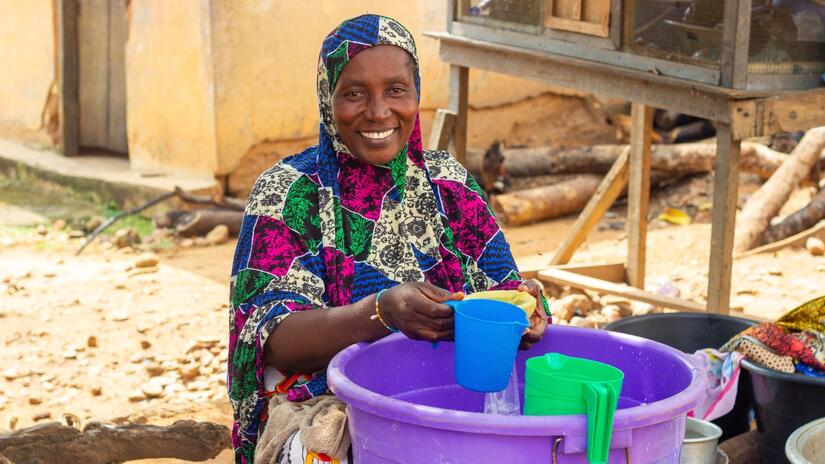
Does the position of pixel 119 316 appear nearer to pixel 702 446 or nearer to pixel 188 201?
pixel 188 201

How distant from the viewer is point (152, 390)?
5.05 m

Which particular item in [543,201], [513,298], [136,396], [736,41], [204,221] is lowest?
[136,396]

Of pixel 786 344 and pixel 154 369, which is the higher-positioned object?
pixel 786 344

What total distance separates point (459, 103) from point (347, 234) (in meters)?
3.25

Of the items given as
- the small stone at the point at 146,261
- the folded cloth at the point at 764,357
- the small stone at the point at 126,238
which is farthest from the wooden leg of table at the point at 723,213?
the small stone at the point at 126,238

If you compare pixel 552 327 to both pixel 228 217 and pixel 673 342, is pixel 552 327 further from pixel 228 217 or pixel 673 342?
pixel 228 217

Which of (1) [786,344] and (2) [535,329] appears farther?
(1) [786,344]

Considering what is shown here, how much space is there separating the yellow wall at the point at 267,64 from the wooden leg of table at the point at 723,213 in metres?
4.83

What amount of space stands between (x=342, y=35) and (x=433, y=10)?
22.6 feet

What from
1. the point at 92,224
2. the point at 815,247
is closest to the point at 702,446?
the point at 815,247

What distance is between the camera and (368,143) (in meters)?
2.81

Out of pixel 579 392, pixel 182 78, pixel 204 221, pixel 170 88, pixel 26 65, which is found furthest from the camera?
pixel 26 65

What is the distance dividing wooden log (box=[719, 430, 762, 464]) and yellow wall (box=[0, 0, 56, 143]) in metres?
7.81

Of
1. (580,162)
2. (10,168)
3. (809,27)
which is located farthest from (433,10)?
(809,27)
